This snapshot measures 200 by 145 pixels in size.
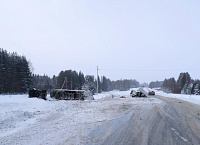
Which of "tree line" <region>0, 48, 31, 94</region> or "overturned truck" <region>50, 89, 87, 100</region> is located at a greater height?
"tree line" <region>0, 48, 31, 94</region>

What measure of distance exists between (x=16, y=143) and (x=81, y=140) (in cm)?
234

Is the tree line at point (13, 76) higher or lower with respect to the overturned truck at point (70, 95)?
higher

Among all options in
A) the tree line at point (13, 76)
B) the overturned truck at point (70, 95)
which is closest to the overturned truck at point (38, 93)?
the overturned truck at point (70, 95)

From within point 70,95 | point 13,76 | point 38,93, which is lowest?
point 70,95

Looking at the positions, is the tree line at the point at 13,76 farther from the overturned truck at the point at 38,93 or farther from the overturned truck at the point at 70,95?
the overturned truck at the point at 70,95

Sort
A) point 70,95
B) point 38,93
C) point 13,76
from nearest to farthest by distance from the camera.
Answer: point 38,93, point 70,95, point 13,76

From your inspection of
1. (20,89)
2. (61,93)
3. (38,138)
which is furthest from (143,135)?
(20,89)

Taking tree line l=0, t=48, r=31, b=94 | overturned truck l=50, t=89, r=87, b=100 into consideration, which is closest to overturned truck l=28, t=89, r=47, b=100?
overturned truck l=50, t=89, r=87, b=100

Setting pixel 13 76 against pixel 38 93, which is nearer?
pixel 38 93

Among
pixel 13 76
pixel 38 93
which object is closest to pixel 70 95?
pixel 38 93

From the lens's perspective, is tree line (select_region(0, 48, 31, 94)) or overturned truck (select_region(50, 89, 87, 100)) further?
tree line (select_region(0, 48, 31, 94))

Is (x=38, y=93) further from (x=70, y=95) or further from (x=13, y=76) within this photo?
(x=13, y=76)

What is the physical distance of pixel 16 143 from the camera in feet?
18.5

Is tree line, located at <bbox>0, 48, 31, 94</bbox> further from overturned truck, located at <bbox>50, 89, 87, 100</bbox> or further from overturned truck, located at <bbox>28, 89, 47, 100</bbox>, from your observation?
overturned truck, located at <bbox>50, 89, 87, 100</bbox>
